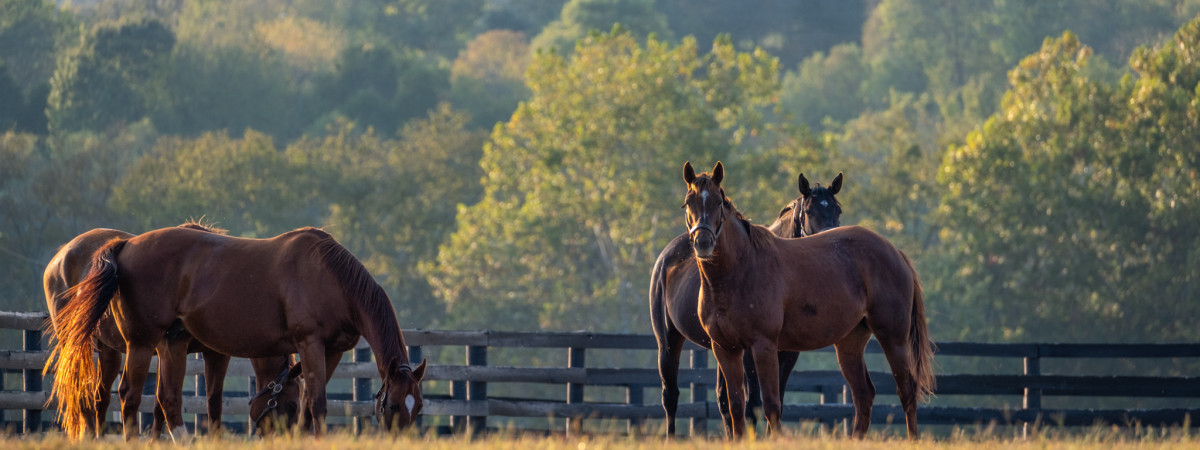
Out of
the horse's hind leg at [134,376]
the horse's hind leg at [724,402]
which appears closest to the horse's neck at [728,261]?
the horse's hind leg at [724,402]

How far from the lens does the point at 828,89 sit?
6581 cm

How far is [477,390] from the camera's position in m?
11.7

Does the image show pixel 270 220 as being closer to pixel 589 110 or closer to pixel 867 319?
pixel 589 110

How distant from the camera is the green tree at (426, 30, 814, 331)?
2975 cm

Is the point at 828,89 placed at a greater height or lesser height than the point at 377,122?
greater

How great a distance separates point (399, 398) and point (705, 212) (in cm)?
205

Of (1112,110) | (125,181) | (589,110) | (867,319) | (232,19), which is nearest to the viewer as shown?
(867,319)

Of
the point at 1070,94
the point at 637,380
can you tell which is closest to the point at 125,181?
the point at 1070,94

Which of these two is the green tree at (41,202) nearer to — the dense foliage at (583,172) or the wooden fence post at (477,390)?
the dense foliage at (583,172)

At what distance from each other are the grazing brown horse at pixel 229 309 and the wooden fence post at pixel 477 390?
338 centimetres

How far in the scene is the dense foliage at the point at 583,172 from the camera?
27.6 metres

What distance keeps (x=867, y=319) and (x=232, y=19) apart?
5711 centimetres

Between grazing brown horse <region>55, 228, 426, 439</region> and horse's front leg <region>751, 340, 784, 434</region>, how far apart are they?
201 centimetres

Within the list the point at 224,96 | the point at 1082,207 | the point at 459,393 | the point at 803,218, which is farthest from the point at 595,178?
the point at 803,218
